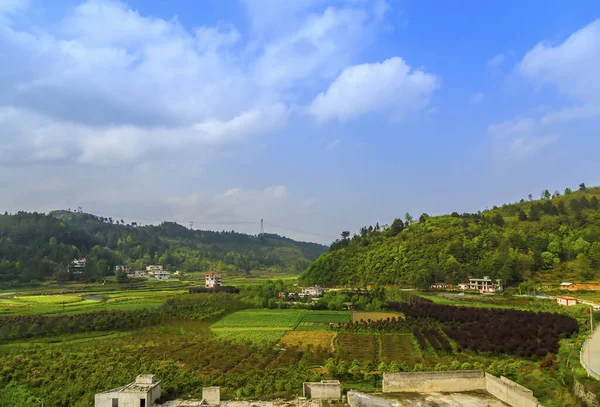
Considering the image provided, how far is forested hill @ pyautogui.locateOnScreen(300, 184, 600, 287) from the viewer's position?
147ft

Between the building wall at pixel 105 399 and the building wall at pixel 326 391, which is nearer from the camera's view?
the building wall at pixel 326 391

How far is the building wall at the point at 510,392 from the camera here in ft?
31.5

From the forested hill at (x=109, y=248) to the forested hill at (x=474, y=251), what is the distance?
38142 mm

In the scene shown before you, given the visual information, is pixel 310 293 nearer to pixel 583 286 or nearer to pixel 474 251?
pixel 474 251

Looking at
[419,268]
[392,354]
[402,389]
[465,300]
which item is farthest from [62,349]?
[419,268]

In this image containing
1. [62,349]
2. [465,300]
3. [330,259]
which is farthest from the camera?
[330,259]

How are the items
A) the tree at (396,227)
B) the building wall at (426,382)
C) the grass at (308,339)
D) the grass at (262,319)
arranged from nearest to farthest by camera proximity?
the building wall at (426,382) → the grass at (308,339) → the grass at (262,319) → the tree at (396,227)

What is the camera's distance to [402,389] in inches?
447

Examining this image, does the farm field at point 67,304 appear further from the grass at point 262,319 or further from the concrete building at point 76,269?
the concrete building at point 76,269

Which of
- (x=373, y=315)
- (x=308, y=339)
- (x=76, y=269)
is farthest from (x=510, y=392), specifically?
(x=76, y=269)

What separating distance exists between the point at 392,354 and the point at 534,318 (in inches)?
438

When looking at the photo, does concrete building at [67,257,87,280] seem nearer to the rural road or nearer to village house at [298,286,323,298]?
village house at [298,286,323,298]

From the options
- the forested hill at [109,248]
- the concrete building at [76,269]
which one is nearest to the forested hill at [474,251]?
the concrete building at [76,269]

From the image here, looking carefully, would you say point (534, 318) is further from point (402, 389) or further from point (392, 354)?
point (402, 389)
